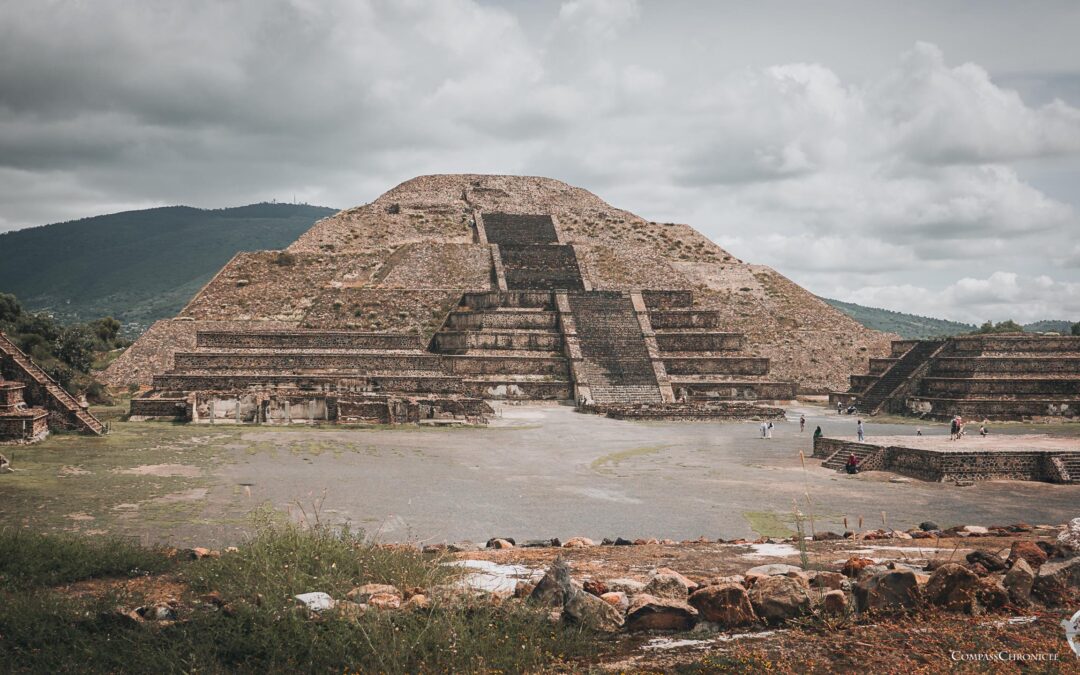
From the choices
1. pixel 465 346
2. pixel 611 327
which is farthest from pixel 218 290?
pixel 611 327

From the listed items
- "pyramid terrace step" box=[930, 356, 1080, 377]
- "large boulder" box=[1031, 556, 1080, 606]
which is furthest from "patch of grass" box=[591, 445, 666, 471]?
"pyramid terrace step" box=[930, 356, 1080, 377]

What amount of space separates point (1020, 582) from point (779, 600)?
2325 mm

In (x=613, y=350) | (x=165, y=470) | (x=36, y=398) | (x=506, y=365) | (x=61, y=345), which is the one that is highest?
(x=61, y=345)

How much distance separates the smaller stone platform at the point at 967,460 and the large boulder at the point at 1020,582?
1436cm

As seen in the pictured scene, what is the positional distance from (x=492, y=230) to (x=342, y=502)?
50017 mm

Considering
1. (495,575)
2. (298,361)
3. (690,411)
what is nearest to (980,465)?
(690,411)

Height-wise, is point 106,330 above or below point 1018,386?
above

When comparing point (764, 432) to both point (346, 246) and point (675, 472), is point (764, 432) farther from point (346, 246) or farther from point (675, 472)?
point (346, 246)

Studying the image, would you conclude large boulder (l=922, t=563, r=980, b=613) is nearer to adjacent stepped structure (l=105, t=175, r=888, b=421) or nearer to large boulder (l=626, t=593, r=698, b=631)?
large boulder (l=626, t=593, r=698, b=631)

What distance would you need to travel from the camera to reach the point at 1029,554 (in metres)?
8.81

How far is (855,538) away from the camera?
1165 centimetres

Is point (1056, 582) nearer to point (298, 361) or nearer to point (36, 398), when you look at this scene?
point (36, 398)

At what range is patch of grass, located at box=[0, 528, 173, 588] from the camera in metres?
8.35

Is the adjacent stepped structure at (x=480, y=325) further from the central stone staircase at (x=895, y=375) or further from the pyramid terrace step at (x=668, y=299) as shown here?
the central stone staircase at (x=895, y=375)
